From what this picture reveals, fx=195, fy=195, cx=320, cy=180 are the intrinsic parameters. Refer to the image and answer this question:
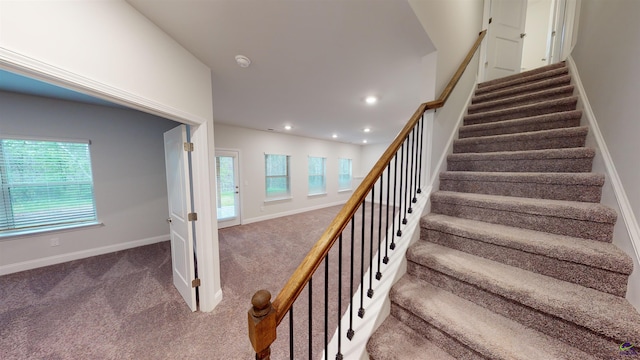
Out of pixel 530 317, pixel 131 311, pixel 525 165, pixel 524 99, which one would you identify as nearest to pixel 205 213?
pixel 131 311

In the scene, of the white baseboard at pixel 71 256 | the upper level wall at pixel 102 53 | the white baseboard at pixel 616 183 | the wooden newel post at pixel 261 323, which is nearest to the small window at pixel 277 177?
the white baseboard at pixel 71 256

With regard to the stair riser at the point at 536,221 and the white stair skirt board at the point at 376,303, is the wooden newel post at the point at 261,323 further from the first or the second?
the stair riser at the point at 536,221

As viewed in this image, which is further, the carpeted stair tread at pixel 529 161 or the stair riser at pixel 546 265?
the carpeted stair tread at pixel 529 161

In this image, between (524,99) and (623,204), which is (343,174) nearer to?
(524,99)

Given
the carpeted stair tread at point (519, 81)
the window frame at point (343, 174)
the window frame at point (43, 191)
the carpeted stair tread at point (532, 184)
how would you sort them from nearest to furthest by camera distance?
the carpeted stair tread at point (532, 184)
the carpeted stair tread at point (519, 81)
the window frame at point (43, 191)
the window frame at point (343, 174)

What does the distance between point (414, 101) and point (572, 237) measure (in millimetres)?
2360

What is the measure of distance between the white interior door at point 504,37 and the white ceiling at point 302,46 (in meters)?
1.79

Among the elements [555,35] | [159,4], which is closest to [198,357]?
[159,4]

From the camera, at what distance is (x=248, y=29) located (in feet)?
4.68

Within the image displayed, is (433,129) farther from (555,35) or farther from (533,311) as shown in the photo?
(555,35)

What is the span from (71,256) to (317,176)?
5.18 m

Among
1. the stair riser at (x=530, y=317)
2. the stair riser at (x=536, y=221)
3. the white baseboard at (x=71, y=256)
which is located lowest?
the white baseboard at (x=71, y=256)

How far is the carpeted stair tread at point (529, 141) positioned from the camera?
4.94 feet

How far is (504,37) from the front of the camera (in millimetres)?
3311
